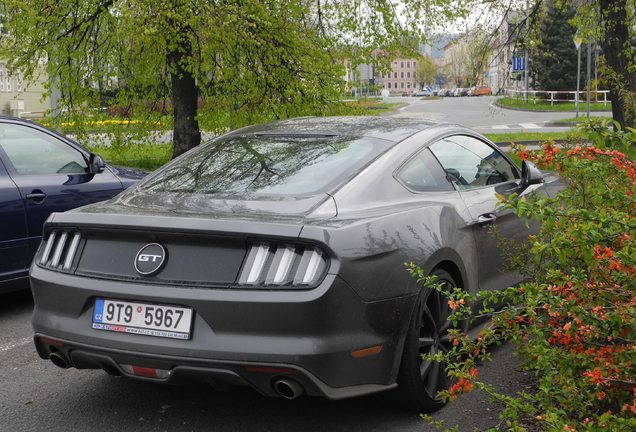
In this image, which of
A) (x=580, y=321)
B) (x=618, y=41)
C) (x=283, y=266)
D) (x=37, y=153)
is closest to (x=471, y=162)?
(x=283, y=266)

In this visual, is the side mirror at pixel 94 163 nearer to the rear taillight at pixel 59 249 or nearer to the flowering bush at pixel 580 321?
the rear taillight at pixel 59 249

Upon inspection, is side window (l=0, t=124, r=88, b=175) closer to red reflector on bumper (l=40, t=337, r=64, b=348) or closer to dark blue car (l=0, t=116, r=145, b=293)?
dark blue car (l=0, t=116, r=145, b=293)

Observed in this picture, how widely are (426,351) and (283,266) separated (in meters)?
1.00

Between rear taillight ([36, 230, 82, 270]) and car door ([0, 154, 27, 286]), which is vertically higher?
rear taillight ([36, 230, 82, 270])

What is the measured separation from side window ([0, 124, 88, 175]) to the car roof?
7.27 ft

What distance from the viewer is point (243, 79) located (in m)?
12.4

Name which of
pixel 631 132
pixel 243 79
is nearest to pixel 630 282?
pixel 631 132

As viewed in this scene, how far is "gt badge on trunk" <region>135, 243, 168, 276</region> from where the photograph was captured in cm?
364

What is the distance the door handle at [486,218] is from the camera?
15.5 feet

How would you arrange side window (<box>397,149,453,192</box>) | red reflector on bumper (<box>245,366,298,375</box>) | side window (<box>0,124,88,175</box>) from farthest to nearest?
side window (<box>0,124,88,175</box>) → side window (<box>397,149,453,192</box>) → red reflector on bumper (<box>245,366,298,375</box>)

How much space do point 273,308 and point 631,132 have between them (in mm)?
1647

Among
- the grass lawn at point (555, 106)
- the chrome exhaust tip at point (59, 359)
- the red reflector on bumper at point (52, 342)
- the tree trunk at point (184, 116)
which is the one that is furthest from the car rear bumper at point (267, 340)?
the grass lawn at point (555, 106)

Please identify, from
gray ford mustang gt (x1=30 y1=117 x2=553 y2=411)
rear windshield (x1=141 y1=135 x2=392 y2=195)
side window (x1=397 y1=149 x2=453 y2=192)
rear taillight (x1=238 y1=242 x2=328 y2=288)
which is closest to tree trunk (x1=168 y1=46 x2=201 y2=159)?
rear windshield (x1=141 y1=135 x2=392 y2=195)

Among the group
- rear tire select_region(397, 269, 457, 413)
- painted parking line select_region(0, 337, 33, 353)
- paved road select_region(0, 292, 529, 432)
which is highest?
rear tire select_region(397, 269, 457, 413)
